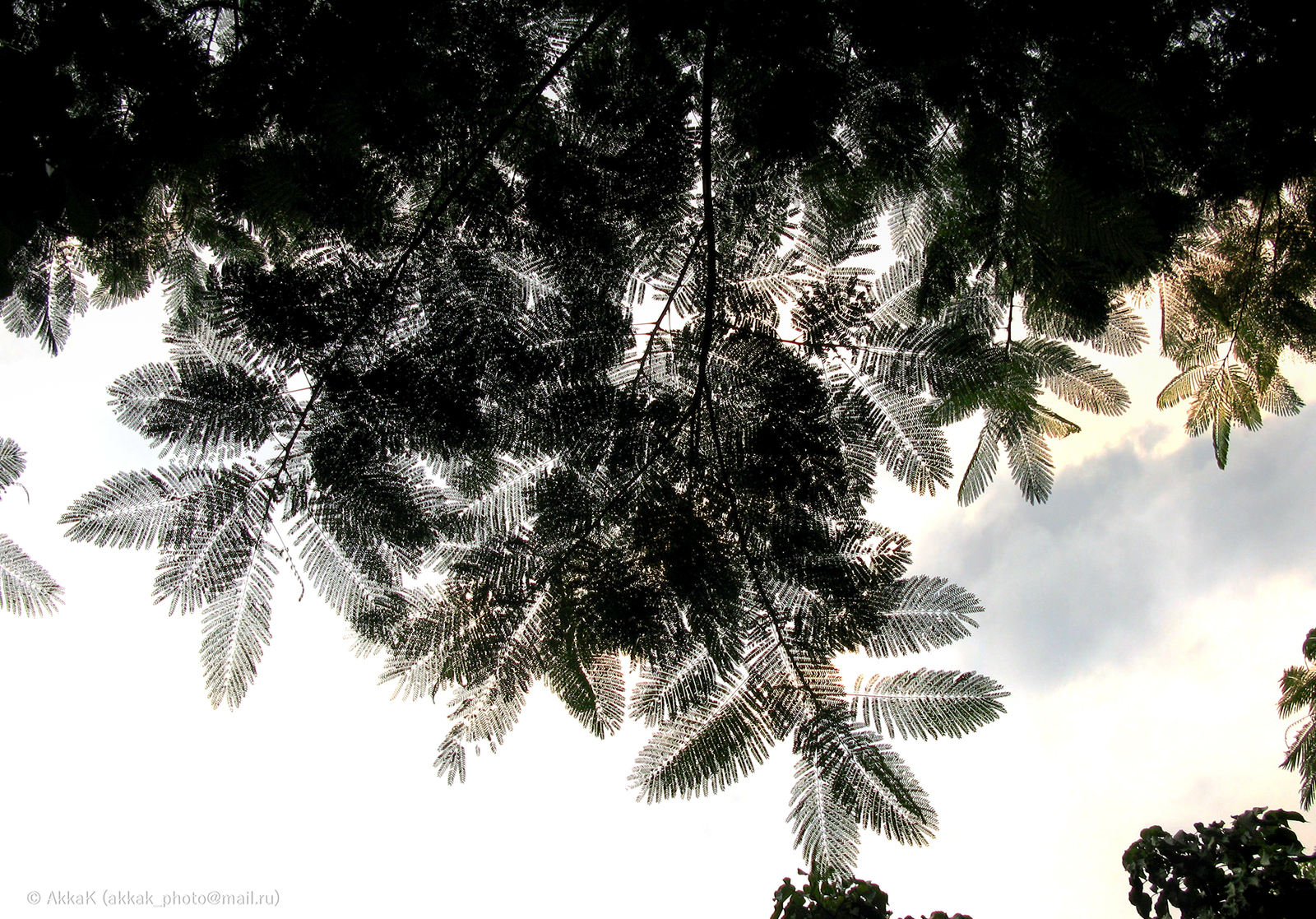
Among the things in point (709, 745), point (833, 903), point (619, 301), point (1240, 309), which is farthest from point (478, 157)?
point (833, 903)

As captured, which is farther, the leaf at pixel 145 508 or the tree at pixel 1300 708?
the tree at pixel 1300 708

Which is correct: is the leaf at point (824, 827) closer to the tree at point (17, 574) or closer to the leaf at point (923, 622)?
the leaf at point (923, 622)

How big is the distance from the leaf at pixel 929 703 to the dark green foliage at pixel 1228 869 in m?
2.89

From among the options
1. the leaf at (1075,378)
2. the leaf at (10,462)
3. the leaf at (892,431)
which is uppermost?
the leaf at (1075,378)

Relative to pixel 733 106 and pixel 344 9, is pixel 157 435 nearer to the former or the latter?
pixel 344 9

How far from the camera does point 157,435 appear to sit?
155cm

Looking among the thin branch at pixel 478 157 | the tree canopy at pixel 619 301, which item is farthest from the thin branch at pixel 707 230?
the thin branch at pixel 478 157

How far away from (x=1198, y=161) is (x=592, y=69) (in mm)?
2226

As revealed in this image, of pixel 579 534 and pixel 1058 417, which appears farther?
pixel 1058 417

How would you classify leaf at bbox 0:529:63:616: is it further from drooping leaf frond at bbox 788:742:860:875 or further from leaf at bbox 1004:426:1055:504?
leaf at bbox 1004:426:1055:504

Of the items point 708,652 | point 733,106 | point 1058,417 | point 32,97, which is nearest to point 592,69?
point 733,106

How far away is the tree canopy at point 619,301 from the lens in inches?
61.8

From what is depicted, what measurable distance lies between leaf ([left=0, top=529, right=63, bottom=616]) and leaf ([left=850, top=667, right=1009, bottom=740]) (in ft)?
7.74

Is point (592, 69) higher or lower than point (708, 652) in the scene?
higher
